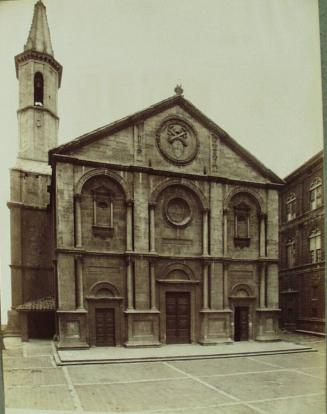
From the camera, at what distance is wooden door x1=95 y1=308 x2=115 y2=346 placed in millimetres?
12203

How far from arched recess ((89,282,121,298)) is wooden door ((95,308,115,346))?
1.38 ft

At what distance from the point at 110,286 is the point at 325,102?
8027mm

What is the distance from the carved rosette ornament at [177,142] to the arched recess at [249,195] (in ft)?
5.37

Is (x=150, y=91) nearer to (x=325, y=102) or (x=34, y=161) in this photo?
(x=325, y=102)

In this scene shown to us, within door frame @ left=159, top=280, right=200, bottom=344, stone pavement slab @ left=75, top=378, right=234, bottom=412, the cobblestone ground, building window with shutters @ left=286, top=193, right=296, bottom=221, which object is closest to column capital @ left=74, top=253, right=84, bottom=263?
door frame @ left=159, top=280, right=200, bottom=344

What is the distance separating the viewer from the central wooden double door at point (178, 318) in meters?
12.9

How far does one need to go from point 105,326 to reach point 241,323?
4.15m

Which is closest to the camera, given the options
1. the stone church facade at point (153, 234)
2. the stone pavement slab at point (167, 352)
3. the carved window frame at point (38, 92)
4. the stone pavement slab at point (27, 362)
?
the stone pavement slab at point (27, 362)

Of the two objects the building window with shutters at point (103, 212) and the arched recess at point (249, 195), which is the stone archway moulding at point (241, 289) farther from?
the building window with shutters at point (103, 212)

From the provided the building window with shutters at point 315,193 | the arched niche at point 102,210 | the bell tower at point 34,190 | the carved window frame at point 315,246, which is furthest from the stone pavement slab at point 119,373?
the building window with shutters at point 315,193

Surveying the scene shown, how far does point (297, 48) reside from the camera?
762 cm

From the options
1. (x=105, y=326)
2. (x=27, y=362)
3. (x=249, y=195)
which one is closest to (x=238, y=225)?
(x=249, y=195)

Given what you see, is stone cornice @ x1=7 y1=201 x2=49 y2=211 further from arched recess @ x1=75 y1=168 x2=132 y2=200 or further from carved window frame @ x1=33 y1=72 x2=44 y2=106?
carved window frame @ x1=33 y1=72 x2=44 y2=106

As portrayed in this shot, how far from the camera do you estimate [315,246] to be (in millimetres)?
9359
